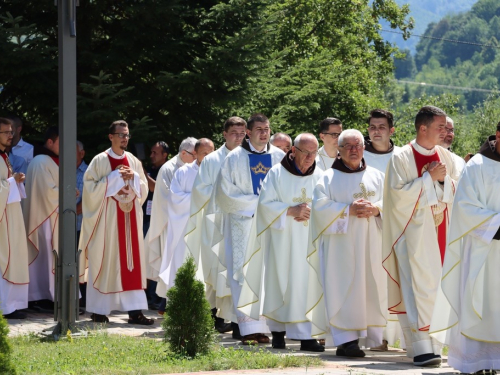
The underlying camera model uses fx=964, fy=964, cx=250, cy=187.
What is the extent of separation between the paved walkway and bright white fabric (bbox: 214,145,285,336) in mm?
895

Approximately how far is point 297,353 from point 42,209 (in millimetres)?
5088

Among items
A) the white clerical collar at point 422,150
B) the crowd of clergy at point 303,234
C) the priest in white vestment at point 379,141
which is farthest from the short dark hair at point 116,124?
the white clerical collar at point 422,150

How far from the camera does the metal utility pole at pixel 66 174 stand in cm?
988

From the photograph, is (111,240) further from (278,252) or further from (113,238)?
→ (278,252)

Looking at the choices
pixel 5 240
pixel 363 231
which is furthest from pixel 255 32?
pixel 363 231

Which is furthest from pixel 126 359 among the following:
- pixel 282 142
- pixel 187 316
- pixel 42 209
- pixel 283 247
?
pixel 42 209

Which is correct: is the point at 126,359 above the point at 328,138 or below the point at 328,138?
below

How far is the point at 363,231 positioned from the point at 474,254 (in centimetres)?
164

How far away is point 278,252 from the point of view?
10.1m

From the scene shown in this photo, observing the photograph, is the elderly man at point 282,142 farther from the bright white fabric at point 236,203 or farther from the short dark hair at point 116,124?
the short dark hair at point 116,124

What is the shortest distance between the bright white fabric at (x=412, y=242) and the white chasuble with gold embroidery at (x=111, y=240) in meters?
4.13

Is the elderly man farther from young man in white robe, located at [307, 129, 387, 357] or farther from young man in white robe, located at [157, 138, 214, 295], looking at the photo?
young man in white robe, located at [307, 129, 387, 357]

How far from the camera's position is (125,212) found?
12258 mm

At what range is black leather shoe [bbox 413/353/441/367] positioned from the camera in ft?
27.8
